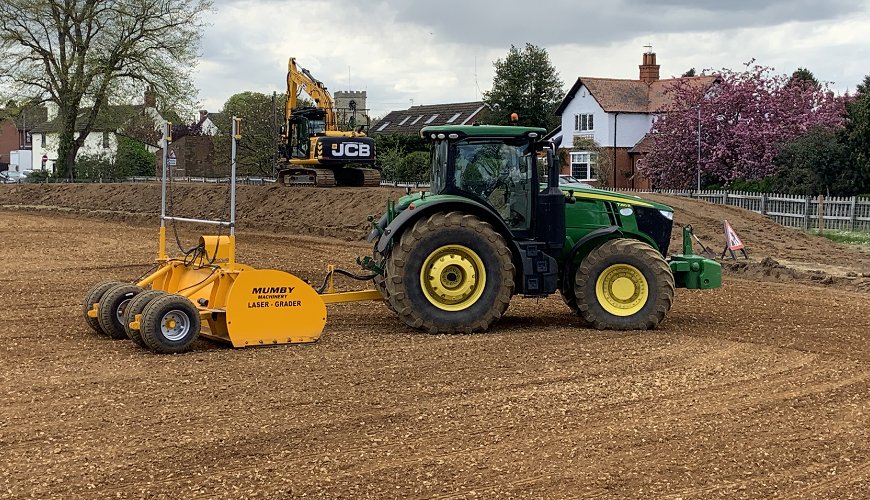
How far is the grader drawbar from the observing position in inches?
420

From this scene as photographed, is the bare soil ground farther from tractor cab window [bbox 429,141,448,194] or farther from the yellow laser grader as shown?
tractor cab window [bbox 429,141,448,194]

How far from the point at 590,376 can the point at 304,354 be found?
3002 mm

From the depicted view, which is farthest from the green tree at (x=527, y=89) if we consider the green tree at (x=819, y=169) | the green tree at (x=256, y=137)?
the green tree at (x=819, y=169)

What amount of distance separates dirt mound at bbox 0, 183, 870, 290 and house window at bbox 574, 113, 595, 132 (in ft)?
108

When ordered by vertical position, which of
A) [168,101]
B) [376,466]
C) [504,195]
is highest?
[168,101]

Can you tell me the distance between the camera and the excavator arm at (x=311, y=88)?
121 ft

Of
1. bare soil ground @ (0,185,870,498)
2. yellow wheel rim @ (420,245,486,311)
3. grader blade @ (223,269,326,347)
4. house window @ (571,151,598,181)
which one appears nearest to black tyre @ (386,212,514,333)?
yellow wheel rim @ (420,245,486,311)

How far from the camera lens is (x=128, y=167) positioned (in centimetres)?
6119

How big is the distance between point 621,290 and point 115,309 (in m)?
5.86

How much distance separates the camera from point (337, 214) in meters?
30.5

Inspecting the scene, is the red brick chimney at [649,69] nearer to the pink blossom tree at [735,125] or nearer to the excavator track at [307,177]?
the pink blossom tree at [735,125]

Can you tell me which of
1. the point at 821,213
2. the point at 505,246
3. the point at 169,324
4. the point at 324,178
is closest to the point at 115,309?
the point at 169,324

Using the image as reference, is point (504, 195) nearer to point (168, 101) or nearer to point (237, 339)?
point (237, 339)

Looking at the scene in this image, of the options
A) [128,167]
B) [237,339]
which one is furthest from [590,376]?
[128,167]
